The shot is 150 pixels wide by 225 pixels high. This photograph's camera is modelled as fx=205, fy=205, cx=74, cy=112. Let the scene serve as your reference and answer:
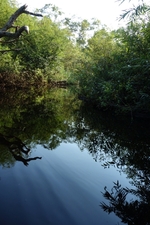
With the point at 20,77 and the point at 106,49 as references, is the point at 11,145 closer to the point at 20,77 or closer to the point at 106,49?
the point at 106,49

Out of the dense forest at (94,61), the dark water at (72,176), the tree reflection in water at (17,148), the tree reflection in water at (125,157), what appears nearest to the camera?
the dark water at (72,176)

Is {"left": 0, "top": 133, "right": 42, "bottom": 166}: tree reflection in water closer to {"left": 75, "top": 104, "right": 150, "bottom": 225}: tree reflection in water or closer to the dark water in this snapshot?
the dark water

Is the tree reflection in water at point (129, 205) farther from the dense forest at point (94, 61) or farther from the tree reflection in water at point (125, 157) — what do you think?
the dense forest at point (94, 61)

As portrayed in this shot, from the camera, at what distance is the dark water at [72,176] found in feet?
9.05

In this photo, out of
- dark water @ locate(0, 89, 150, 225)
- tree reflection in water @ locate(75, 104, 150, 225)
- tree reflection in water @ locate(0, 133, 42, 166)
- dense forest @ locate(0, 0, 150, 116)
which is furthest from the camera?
dense forest @ locate(0, 0, 150, 116)

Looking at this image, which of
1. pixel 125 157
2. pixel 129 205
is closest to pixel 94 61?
pixel 125 157

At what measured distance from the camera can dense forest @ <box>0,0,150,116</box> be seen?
8.42 m

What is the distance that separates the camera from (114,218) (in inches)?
110

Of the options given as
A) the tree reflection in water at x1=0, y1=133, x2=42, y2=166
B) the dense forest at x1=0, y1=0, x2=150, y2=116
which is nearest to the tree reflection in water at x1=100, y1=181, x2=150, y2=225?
the tree reflection in water at x1=0, y1=133, x2=42, y2=166

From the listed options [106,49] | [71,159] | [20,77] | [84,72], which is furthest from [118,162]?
[20,77]

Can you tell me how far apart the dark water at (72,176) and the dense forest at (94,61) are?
8.05 ft

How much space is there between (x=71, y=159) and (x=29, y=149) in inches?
43.1

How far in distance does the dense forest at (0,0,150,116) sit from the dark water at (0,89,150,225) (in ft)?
8.05

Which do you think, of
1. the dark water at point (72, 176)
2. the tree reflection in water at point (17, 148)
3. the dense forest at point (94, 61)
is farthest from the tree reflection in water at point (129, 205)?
the dense forest at point (94, 61)
